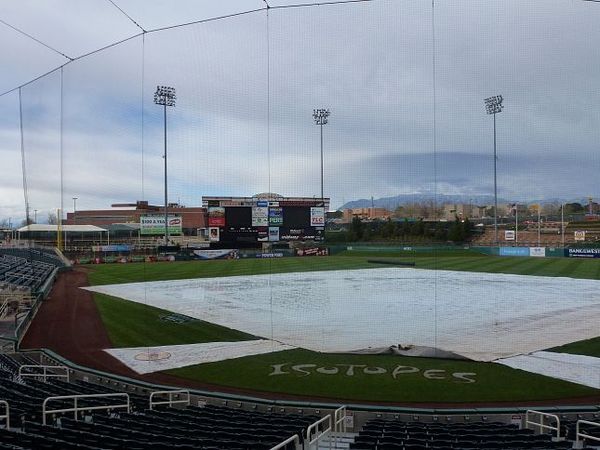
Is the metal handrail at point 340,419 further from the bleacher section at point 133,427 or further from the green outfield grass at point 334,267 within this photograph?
the green outfield grass at point 334,267

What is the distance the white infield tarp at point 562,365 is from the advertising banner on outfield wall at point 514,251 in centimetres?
1931

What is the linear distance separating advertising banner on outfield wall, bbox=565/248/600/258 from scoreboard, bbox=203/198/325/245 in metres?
20.4

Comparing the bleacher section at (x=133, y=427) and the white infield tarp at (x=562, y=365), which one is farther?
the white infield tarp at (x=562, y=365)

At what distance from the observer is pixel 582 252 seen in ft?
101

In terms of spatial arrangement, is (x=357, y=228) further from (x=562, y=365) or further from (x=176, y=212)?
(x=562, y=365)

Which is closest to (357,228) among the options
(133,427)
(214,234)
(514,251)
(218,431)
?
(214,234)

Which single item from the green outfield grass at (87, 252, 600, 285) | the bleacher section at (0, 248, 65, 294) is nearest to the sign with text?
the bleacher section at (0, 248, 65, 294)

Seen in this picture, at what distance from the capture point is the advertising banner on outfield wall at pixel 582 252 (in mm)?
30266

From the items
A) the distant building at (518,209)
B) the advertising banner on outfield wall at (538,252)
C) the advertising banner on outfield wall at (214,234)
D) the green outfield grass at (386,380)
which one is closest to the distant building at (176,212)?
the advertising banner on outfield wall at (214,234)

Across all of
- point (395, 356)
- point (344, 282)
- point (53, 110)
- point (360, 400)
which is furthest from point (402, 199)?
point (344, 282)

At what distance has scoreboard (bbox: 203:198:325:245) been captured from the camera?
15.2m

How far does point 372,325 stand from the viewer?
1441 cm

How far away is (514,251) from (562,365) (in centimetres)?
2231

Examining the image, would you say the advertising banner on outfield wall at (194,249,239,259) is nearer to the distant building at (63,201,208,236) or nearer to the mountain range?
the distant building at (63,201,208,236)
